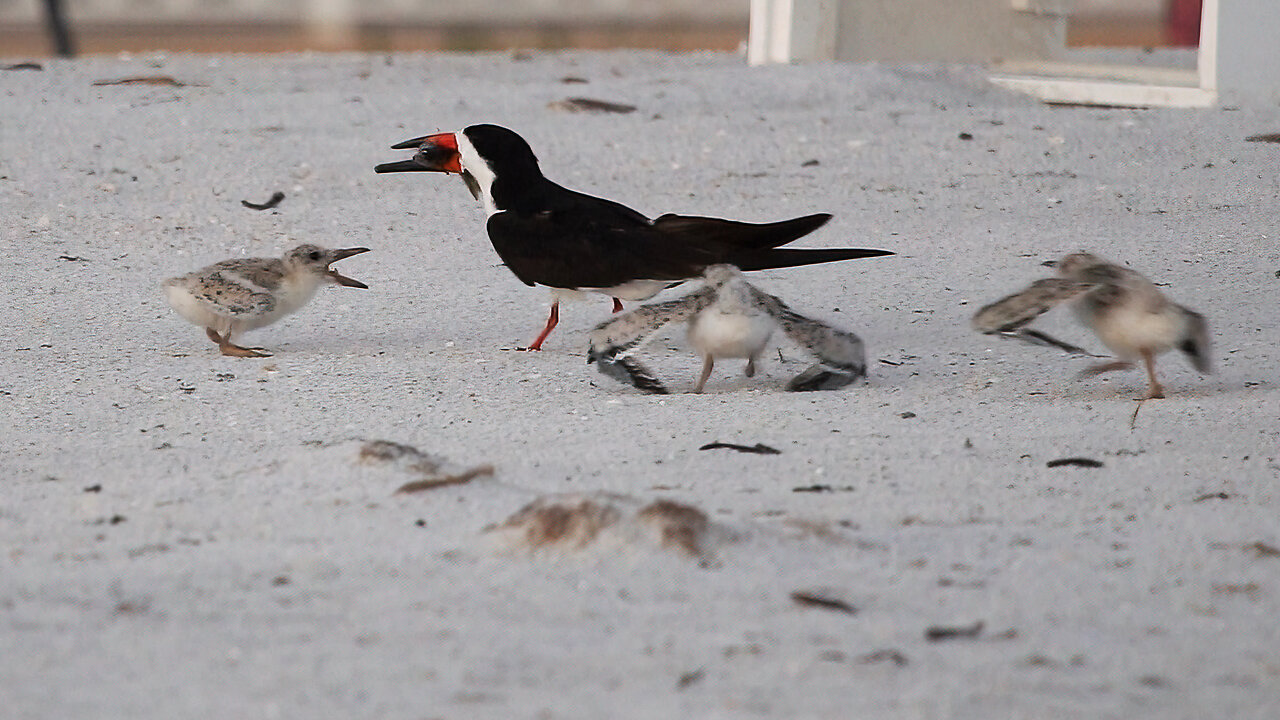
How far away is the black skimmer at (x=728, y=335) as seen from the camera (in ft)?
12.0

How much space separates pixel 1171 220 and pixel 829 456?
318cm

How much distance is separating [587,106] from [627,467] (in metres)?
4.80

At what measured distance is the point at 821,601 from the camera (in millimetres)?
2215

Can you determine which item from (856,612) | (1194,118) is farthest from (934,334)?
(1194,118)

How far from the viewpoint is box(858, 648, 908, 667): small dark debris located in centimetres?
202

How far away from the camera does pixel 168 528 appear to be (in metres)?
2.58

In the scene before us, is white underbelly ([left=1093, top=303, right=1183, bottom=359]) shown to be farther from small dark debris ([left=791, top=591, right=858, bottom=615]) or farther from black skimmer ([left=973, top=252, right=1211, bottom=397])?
small dark debris ([left=791, top=591, right=858, bottom=615])

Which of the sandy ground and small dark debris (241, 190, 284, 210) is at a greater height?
small dark debris (241, 190, 284, 210)

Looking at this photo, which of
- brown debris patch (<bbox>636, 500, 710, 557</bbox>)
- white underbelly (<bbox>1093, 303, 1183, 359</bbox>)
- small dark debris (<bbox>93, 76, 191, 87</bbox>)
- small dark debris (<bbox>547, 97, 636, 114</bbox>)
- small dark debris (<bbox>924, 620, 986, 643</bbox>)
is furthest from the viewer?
small dark debris (<bbox>93, 76, 191, 87</bbox>)

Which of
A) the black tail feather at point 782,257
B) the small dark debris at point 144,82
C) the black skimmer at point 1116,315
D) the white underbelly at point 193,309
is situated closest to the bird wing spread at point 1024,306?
the black skimmer at point 1116,315

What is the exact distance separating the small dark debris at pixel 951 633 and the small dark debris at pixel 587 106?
18.4 ft

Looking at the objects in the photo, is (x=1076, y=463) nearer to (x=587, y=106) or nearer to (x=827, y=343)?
(x=827, y=343)

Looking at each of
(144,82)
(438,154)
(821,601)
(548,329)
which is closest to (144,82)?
(144,82)

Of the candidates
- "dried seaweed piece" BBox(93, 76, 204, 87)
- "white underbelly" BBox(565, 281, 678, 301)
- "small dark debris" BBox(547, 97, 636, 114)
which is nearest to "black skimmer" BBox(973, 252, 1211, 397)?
"white underbelly" BBox(565, 281, 678, 301)
